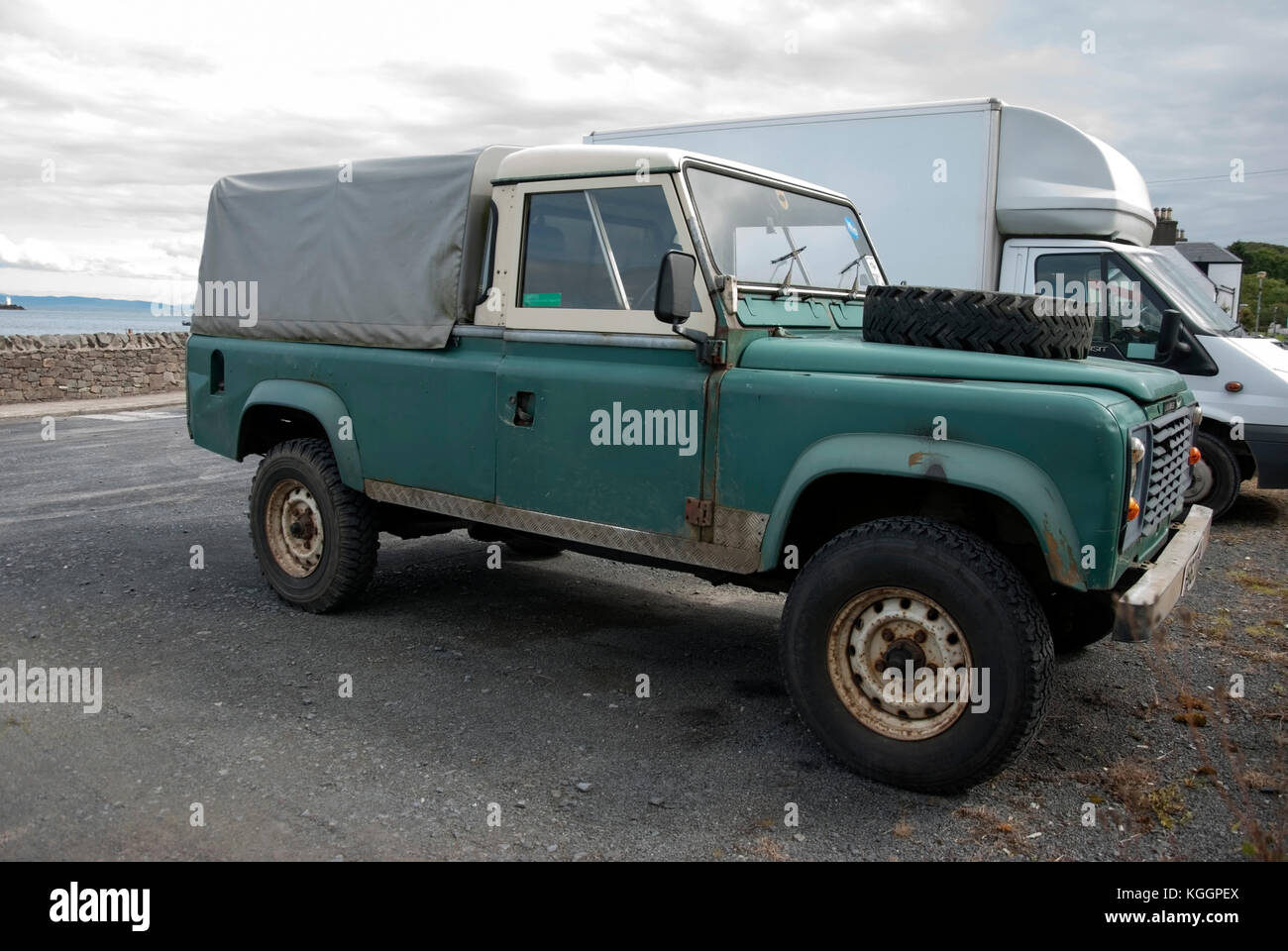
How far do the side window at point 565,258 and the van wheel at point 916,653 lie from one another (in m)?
1.58

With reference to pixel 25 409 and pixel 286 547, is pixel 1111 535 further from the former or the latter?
pixel 25 409

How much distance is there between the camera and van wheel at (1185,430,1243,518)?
27.2 ft

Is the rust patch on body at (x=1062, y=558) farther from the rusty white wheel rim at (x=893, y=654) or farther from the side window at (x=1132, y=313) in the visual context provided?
the side window at (x=1132, y=313)

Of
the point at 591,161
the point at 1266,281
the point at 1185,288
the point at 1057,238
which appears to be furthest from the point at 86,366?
the point at 1266,281

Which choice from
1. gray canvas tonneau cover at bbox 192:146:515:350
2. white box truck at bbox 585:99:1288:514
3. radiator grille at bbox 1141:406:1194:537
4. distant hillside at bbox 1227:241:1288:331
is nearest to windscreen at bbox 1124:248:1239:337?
white box truck at bbox 585:99:1288:514

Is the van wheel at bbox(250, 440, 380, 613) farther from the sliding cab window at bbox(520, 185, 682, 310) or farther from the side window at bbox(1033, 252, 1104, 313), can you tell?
the side window at bbox(1033, 252, 1104, 313)

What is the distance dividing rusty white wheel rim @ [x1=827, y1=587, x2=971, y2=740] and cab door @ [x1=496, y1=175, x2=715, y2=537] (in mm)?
812

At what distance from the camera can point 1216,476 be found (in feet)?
27.5

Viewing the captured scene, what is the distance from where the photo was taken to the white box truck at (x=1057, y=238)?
8.02 meters

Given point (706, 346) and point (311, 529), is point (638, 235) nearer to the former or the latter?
point (706, 346)

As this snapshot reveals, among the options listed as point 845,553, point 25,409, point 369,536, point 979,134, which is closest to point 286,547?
point 369,536

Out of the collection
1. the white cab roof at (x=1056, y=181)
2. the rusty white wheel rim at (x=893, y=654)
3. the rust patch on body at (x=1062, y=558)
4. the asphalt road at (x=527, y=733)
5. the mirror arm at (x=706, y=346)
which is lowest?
the asphalt road at (x=527, y=733)

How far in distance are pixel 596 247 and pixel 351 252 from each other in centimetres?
167

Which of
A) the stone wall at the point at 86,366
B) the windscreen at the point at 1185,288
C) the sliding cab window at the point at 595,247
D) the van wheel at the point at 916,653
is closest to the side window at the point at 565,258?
the sliding cab window at the point at 595,247
